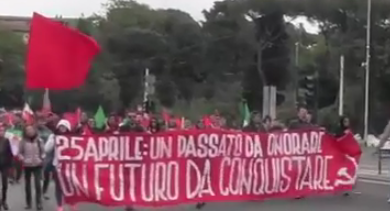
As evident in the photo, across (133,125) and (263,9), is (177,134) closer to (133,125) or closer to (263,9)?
(133,125)

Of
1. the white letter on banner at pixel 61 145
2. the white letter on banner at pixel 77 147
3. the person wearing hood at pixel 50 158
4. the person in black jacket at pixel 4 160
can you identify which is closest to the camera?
the white letter on banner at pixel 61 145

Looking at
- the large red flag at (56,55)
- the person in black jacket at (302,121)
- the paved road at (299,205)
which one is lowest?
the paved road at (299,205)

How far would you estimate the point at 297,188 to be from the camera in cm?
1648

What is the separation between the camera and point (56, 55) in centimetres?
1402

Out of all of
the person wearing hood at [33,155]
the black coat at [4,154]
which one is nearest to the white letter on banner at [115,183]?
the person wearing hood at [33,155]

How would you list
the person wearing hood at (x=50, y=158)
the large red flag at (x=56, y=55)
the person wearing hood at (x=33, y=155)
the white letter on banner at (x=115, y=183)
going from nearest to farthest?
the large red flag at (x=56, y=55) → the white letter on banner at (x=115, y=183) → the person wearing hood at (x=50, y=158) → the person wearing hood at (x=33, y=155)

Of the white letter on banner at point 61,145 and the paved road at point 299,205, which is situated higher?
the white letter on banner at point 61,145

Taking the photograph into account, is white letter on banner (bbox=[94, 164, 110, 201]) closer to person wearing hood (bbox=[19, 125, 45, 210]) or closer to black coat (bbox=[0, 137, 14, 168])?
person wearing hood (bbox=[19, 125, 45, 210])

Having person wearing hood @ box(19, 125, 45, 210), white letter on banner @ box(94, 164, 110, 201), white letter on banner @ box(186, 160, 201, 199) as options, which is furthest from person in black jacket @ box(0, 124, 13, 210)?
white letter on banner @ box(186, 160, 201, 199)

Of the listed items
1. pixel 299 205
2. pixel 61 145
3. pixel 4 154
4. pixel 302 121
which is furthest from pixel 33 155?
pixel 302 121

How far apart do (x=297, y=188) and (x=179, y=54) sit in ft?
200

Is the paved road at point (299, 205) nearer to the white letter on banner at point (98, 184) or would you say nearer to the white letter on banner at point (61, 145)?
the white letter on banner at point (98, 184)

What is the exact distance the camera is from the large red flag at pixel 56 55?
45.4 feet

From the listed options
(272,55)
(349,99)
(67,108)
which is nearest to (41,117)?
→ (349,99)
